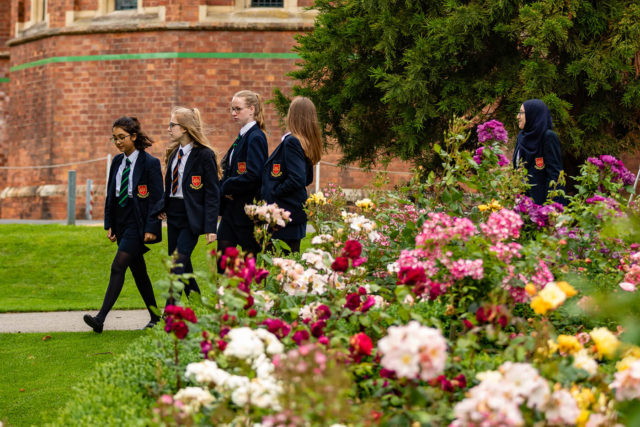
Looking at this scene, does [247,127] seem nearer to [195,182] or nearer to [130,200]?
[195,182]

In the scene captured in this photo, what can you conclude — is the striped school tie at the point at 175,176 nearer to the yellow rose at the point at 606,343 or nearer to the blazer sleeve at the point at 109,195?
the blazer sleeve at the point at 109,195

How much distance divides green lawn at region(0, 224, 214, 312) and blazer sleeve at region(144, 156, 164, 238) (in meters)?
2.93

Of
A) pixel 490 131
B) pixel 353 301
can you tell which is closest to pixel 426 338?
pixel 353 301

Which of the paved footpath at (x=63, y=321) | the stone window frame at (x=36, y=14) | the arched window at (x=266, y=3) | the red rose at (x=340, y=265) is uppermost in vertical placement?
the arched window at (x=266, y=3)

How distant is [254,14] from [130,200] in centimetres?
1525

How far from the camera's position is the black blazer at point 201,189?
6629mm

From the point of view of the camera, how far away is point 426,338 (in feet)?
6.91

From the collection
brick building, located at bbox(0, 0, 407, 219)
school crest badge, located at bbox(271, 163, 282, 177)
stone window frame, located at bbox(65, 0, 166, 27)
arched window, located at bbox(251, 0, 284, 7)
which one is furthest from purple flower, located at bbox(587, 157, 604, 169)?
stone window frame, located at bbox(65, 0, 166, 27)

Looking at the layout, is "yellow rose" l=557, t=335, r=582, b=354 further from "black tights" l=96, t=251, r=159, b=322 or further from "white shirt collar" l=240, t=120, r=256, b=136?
"black tights" l=96, t=251, r=159, b=322

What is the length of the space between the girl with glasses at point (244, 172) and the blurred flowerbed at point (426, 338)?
1.83 metres

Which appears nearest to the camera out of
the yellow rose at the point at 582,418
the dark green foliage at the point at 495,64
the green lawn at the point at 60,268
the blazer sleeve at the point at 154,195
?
the yellow rose at the point at 582,418

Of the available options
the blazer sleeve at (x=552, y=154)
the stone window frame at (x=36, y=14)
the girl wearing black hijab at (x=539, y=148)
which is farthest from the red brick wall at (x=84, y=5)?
the blazer sleeve at (x=552, y=154)

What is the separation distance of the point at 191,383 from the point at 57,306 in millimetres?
7005

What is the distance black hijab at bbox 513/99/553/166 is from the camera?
291 inches
